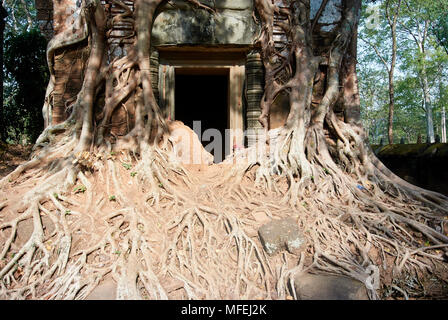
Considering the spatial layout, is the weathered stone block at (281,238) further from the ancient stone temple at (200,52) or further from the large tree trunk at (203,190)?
the ancient stone temple at (200,52)

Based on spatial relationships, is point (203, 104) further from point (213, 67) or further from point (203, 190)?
point (203, 190)

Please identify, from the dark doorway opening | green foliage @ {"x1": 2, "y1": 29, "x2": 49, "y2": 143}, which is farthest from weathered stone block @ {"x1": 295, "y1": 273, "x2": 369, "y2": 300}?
green foliage @ {"x1": 2, "y1": 29, "x2": 49, "y2": 143}

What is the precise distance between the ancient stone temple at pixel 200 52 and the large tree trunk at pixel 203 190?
0.09m

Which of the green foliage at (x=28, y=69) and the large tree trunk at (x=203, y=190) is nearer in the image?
the large tree trunk at (x=203, y=190)

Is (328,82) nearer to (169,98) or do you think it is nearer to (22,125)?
(169,98)

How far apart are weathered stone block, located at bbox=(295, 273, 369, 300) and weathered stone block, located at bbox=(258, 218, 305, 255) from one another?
32 centimetres

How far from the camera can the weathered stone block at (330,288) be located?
201 centimetres

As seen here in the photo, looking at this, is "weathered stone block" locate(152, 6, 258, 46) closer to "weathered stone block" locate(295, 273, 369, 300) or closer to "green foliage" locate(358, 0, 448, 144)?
"weathered stone block" locate(295, 273, 369, 300)

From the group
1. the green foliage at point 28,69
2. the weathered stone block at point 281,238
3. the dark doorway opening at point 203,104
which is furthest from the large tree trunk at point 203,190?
the dark doorway opening at point 203,104

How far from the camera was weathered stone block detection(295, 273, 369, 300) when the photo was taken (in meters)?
2.01

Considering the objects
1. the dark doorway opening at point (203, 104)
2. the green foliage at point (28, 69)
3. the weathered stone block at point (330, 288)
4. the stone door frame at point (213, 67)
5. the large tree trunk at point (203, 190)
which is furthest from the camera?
the dark doorway opening at point (203, 104)

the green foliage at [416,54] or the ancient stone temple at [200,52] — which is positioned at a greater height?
the green foliage at [416,54]

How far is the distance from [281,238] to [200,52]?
2897mm

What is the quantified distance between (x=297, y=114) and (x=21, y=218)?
3.10m
